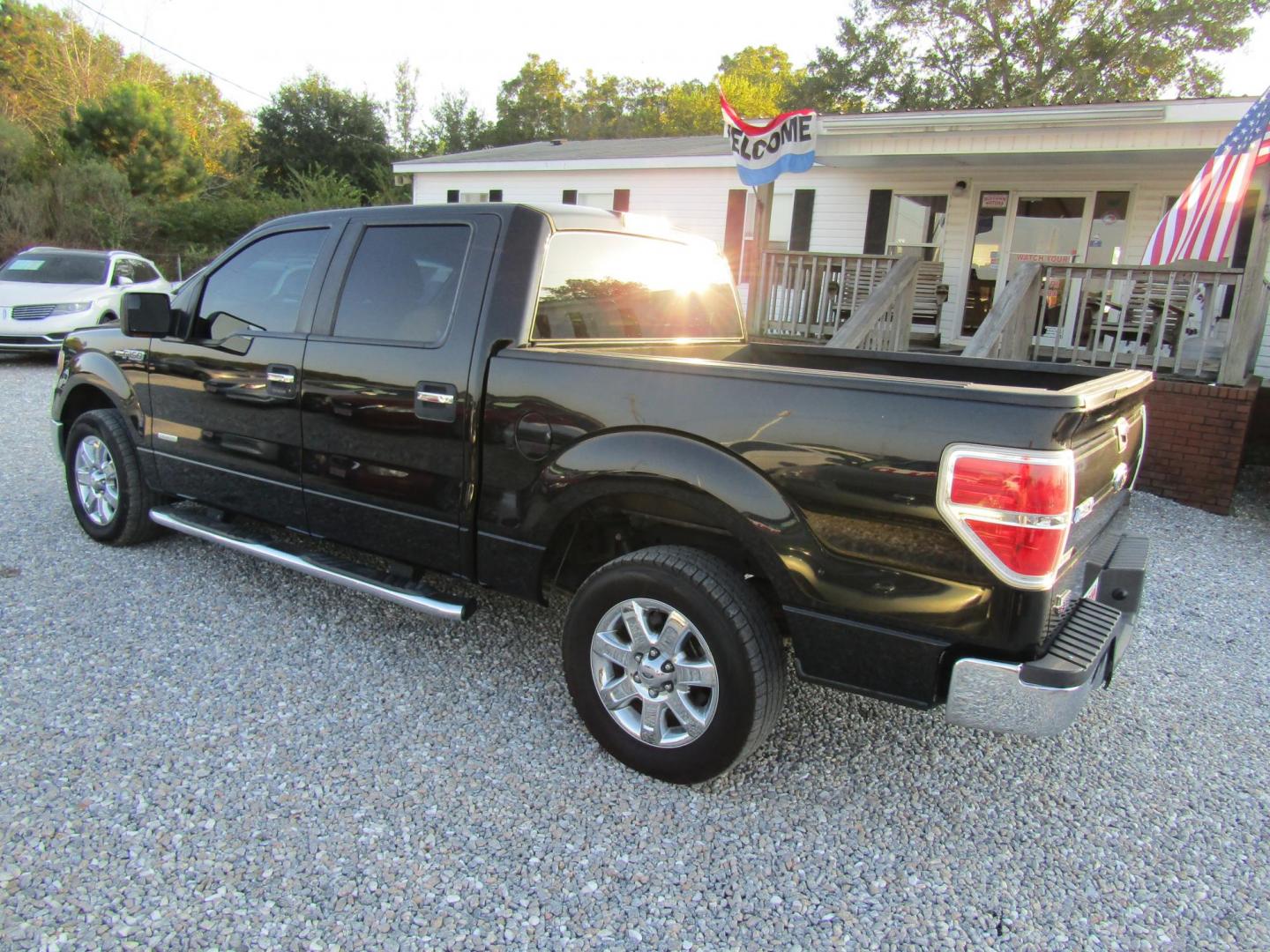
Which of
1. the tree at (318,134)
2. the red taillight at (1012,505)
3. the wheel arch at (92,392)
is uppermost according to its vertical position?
the tree at (318,134)

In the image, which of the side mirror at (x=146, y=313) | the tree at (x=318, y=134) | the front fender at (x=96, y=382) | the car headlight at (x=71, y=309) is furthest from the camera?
the tree at (x=318, y=134)

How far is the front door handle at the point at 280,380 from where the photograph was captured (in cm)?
346

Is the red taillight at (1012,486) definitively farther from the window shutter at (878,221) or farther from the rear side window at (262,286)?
the window shutter at (878,221)

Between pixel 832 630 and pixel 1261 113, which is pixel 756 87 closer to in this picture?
pixel 1261 113

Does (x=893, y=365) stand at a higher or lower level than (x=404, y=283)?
lower

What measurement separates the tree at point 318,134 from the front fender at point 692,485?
35.6 m

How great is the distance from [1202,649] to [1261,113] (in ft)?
13.8

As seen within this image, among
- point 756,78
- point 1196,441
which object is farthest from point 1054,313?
point 756,78

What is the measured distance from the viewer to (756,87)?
4878 cm

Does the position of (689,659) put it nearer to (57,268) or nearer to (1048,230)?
(1048,230)

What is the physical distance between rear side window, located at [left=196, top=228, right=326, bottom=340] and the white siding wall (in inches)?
378

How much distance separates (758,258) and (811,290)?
69 centimetres

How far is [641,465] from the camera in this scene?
101 inches

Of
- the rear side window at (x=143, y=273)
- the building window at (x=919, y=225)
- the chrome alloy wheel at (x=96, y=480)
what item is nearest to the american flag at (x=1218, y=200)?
the building window at (x=919, y=225)
